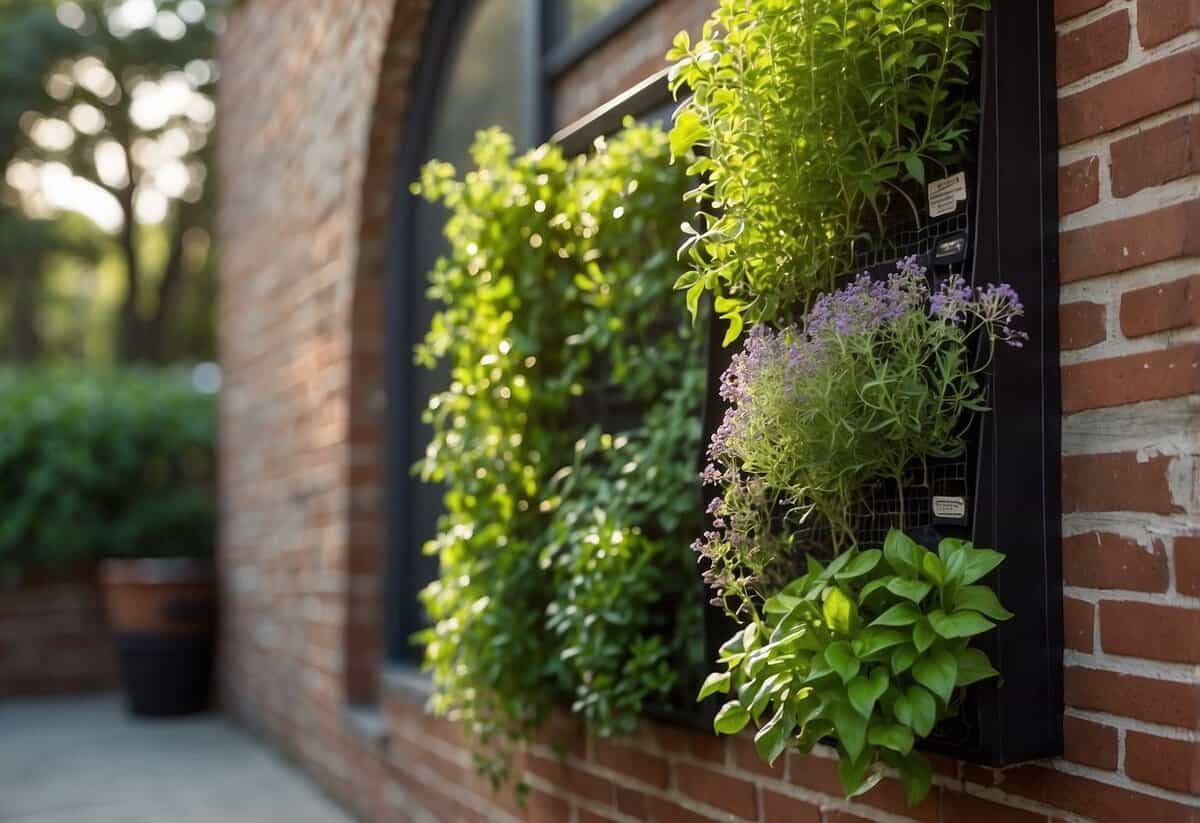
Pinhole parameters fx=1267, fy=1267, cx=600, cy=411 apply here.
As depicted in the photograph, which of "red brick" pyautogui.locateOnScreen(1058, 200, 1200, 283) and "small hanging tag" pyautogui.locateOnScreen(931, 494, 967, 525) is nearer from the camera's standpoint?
"red brick" pyautogui.locateOnScreen(1058, 200, 1200, 283)

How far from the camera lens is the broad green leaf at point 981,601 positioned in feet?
4.68

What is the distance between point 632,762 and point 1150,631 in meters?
1.28

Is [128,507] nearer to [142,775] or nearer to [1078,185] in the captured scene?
[142,775]

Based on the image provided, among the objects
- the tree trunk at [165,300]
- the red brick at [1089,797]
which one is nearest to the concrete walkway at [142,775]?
the red brick at [1089,797]

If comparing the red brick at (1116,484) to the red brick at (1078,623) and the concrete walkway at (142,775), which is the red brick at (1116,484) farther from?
the concrete walkway at (142,775)

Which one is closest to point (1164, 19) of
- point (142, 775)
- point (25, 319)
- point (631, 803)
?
point (631, 803)

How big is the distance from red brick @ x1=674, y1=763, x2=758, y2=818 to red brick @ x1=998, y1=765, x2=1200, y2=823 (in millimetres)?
614

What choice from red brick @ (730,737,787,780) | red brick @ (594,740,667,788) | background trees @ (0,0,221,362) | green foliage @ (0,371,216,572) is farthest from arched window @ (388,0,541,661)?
background trees @ (0,0,221,362)

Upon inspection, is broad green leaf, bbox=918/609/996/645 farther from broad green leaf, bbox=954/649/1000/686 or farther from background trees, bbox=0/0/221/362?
background trees, bbox=0/0/221/362

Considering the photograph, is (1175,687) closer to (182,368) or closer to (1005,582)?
(1005,582)

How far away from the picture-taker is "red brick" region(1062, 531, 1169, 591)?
56.4 inches

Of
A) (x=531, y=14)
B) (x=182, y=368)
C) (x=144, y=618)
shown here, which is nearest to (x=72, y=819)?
(x=144, y=618)

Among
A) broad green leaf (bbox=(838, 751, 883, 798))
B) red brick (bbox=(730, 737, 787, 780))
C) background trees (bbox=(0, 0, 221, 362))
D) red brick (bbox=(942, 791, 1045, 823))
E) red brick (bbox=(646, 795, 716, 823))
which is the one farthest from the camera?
background trees (bbox=(0, 0, 221, 362))

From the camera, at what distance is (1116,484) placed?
1490 millimetres
